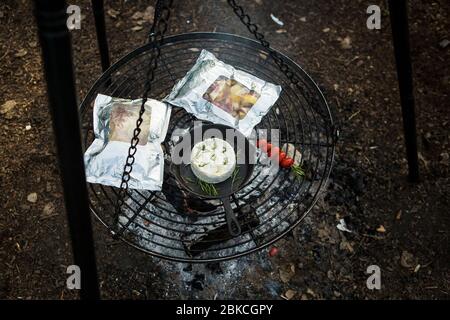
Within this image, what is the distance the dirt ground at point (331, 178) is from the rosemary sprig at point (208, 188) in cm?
34

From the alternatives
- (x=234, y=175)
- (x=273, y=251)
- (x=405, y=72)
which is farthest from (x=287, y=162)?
(x=405, y=72)

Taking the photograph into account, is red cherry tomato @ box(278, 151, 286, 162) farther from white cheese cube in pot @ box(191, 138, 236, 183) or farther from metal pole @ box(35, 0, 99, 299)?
metal pole @ box(35, 0, 99, 299)

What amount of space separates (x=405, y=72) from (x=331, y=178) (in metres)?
0.60

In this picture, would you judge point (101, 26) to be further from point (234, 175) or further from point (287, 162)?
point (287, 162)

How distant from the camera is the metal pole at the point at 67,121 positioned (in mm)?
1085

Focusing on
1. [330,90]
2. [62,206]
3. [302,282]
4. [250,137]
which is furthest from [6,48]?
[302,282]

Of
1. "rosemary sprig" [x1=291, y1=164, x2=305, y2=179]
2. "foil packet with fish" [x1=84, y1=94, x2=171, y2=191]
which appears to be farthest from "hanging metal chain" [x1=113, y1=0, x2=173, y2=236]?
"rosemary sprig" [x1=291, y1=164, x2=305, y2=179]

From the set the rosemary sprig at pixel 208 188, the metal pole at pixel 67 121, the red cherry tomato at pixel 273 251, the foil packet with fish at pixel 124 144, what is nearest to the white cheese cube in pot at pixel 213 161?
the rosemary sprig at pixel 208 188

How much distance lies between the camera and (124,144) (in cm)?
205

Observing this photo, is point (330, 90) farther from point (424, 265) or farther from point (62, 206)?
point (62, 206)

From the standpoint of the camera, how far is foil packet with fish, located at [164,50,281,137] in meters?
2.14

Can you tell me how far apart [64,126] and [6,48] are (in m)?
1.87

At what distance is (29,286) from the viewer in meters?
2.07
